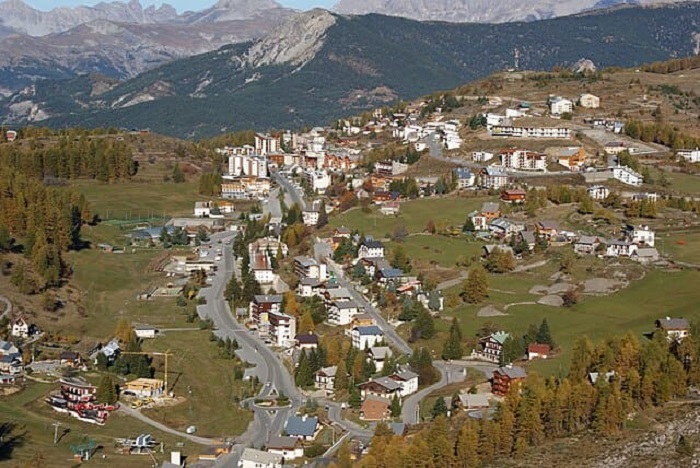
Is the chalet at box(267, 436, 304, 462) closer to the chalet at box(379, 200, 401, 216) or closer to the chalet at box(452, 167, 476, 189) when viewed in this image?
the chalet at box(379, 200, 401, 216)

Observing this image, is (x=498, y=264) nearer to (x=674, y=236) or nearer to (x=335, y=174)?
(x=674, y=236)

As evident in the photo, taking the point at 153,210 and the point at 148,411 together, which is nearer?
the point at 148,411

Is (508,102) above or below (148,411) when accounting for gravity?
above

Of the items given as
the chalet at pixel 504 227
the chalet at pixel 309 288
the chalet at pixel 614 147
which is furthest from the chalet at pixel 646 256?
the chalet at pixel 614 147

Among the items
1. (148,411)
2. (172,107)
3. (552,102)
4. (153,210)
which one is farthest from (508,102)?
(172,107)

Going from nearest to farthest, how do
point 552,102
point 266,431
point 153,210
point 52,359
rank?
point 266,431
point 52,359
point 153,210
point 552,102
